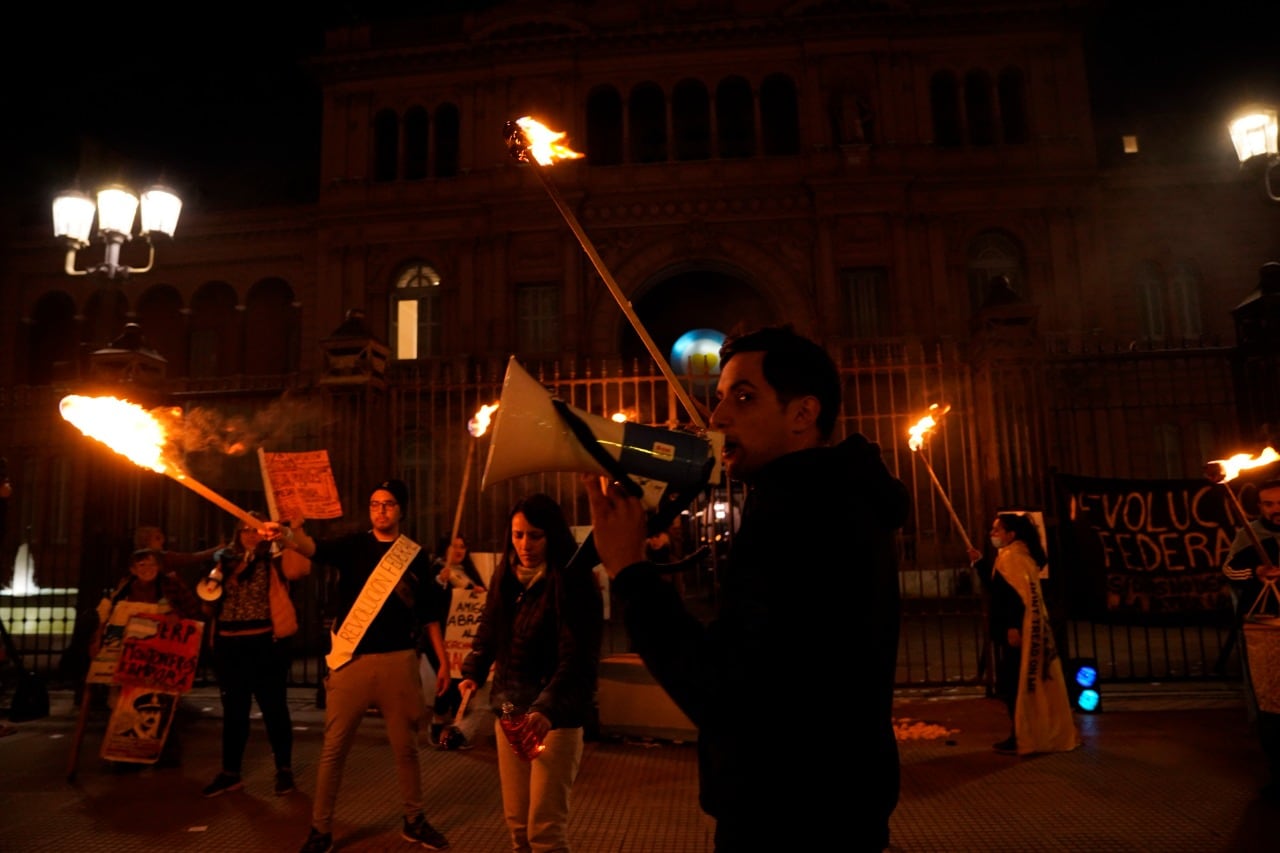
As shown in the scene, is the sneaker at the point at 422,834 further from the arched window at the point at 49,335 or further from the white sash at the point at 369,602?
the arched window at the point at 49,335

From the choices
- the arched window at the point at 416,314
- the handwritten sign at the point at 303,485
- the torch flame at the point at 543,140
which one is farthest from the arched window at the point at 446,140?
the torch flame at the point at 543,140

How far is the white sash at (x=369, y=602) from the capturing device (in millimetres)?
4617

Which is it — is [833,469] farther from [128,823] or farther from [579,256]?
[579,256]

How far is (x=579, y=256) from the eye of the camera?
22625 millimetres

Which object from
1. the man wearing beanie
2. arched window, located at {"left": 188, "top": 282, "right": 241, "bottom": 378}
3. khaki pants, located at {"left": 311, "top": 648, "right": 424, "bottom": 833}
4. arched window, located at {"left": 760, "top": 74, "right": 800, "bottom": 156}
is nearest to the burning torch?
the man wearing beanie

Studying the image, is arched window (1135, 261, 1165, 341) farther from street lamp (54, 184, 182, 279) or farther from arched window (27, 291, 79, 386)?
arched window (27, 291, 79, 386)

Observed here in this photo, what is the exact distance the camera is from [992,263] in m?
22.1

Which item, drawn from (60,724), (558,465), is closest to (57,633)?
(60,724)

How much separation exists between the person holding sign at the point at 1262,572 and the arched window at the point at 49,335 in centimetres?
3228

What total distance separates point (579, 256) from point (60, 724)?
1718 centimetres

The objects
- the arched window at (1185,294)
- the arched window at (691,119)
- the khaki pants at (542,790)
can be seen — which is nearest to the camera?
the khaki pants at (542,790)

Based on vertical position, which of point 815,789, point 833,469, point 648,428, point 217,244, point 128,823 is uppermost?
point 217,244

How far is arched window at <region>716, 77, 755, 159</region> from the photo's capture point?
23.8m

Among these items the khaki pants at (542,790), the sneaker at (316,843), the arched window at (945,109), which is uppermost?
the arched window at (945,109)
